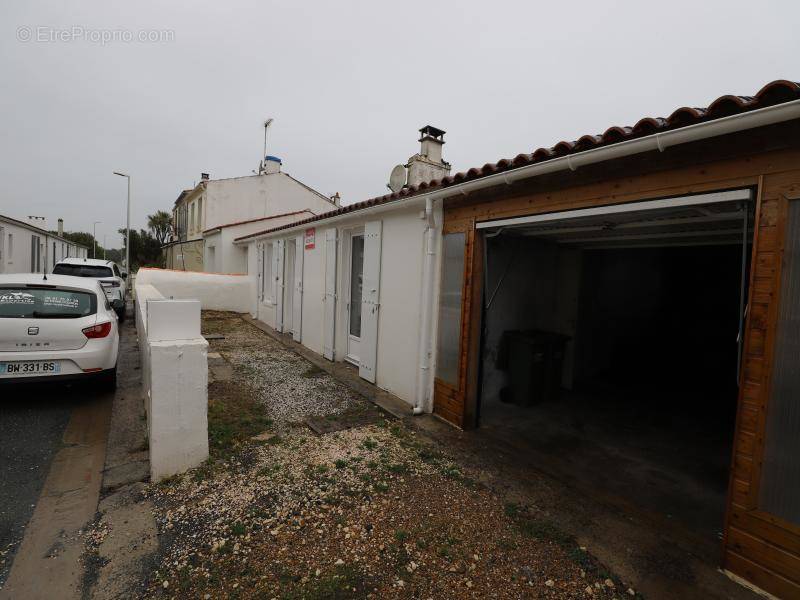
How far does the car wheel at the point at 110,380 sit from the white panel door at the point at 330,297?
11.4 feet

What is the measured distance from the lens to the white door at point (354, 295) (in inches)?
299

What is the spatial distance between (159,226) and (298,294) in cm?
4014

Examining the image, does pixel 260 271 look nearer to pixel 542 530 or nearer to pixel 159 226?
pixel 542 530

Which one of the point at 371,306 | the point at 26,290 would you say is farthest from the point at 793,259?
the point at 26,290

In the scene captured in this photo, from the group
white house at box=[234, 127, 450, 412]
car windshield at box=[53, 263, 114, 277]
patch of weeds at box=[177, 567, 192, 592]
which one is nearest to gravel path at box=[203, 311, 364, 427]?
white house at box=[234, 127, 450, 412]

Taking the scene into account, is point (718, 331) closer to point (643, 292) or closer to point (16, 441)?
point (643, 292)

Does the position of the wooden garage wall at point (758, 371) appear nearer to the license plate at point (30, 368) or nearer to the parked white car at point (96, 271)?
the license plate at point (30, 368)

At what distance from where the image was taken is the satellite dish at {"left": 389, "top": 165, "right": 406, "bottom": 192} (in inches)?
313

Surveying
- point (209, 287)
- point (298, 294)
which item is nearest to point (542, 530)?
point (298, 294)

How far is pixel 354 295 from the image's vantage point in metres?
7.70

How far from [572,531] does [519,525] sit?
15.3 inches

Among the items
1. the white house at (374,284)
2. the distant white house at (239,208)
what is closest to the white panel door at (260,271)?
the white house at (374,284)

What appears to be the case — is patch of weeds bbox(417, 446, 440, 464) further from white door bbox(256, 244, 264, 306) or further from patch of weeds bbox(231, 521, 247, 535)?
white door bbox(256, 244, 264, 306)

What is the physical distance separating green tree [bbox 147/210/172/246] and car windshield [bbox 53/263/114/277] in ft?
113
